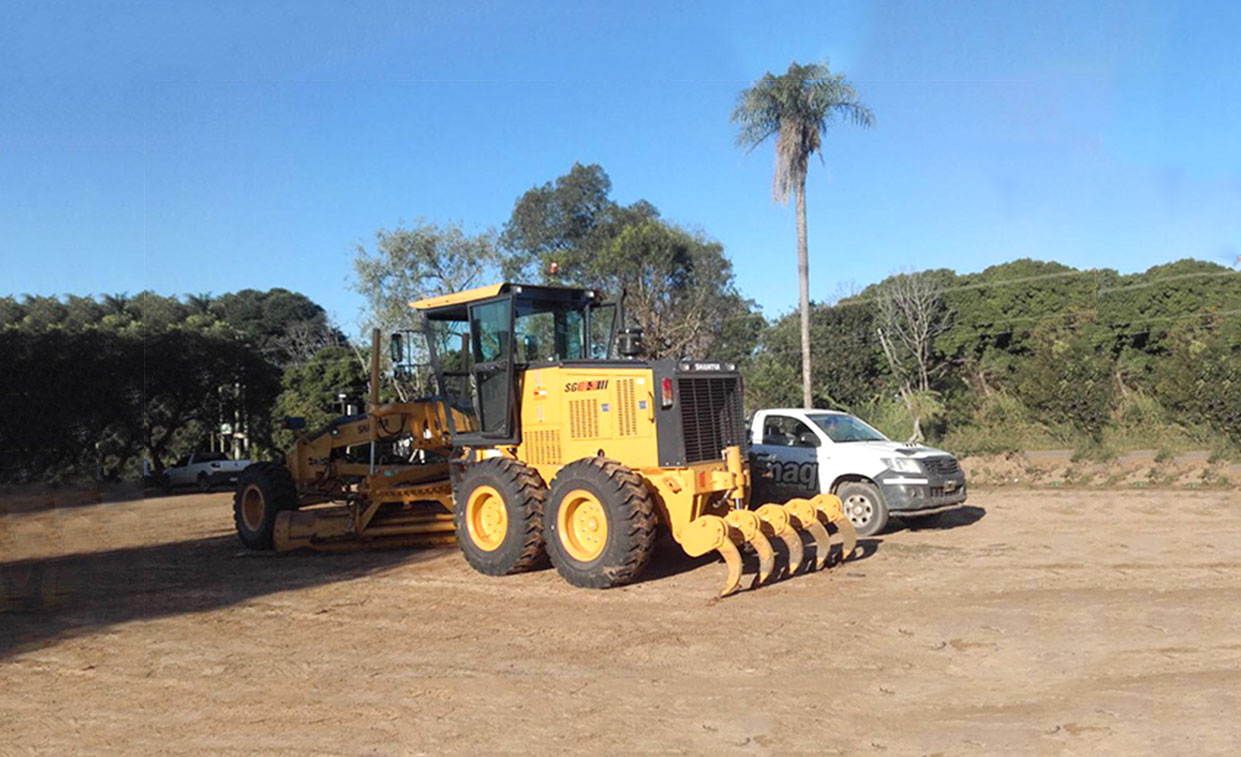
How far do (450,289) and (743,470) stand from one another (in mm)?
24915

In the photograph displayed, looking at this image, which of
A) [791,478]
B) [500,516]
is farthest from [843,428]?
[500,516]

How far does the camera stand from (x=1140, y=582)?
888cm

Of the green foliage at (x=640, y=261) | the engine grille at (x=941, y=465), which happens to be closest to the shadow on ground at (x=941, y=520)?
the engine grille at (x=941, y=465)

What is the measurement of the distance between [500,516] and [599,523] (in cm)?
160

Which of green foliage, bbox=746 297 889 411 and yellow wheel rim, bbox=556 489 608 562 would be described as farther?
green foliage, bbox=746 297 889 411

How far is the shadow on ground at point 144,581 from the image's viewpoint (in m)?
8.70

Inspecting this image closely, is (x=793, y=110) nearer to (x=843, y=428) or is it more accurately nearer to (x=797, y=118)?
(x=797, y=118)

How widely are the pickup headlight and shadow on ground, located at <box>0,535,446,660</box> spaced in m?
6.02

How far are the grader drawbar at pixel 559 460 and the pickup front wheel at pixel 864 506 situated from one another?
0.38 meters

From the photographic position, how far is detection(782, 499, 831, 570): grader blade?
9.82 meters

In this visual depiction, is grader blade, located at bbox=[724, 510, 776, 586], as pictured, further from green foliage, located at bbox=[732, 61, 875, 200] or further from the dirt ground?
green foliage, located at bbox=[732, 61, 875, 200]

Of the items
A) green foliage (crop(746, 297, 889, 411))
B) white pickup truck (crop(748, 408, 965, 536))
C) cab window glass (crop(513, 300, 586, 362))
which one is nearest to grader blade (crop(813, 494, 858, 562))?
white pickup truck (crop(748, 408, 965, 536))

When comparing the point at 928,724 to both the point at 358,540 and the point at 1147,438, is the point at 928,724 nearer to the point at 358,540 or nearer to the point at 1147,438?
the point at 358,540

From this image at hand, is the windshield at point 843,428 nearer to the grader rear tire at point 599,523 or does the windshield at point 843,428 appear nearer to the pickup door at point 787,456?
the pickup door at point 787,456
